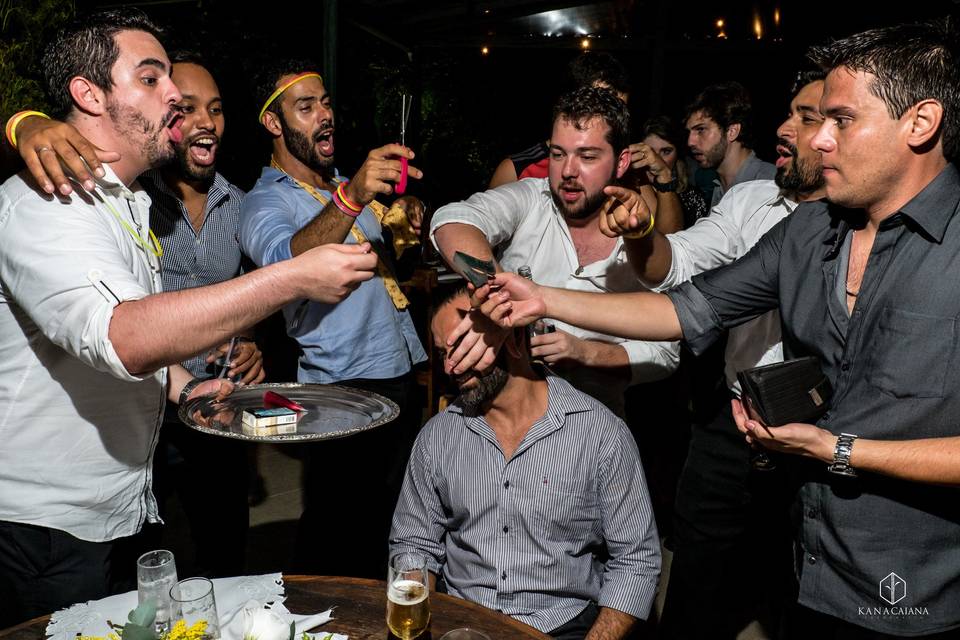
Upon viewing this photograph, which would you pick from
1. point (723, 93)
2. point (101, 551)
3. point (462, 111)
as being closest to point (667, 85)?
point (462, 111)

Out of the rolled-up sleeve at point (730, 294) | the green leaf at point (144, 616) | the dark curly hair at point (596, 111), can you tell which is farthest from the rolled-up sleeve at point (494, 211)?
the green leaf at point (144, 616)

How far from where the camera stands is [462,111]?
26.9 feet

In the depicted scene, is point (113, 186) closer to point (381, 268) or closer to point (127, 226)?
point (127, 226)

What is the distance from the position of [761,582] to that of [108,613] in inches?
114

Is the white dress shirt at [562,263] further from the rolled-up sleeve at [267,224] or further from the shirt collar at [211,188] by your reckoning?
the shirt collar at [211,188]

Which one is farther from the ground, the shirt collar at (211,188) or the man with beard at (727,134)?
the man with beard at (727,134)

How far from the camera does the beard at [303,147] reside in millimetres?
3000

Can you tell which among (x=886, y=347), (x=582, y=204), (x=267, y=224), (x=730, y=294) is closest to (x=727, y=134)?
(x=582, y=204)

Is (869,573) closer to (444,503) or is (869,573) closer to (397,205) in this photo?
(444,503)

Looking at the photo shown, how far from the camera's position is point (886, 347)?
5.53ft

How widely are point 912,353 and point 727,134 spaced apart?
2901mm

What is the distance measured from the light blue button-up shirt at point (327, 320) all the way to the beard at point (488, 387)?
810 mm

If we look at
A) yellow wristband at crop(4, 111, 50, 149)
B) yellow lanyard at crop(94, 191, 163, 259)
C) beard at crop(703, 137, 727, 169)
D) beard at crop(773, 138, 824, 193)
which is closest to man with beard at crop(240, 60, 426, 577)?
yellow lanyard at crop(94, 191, 163, 259)

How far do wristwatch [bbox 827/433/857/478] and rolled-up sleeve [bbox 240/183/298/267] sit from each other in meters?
1.75
